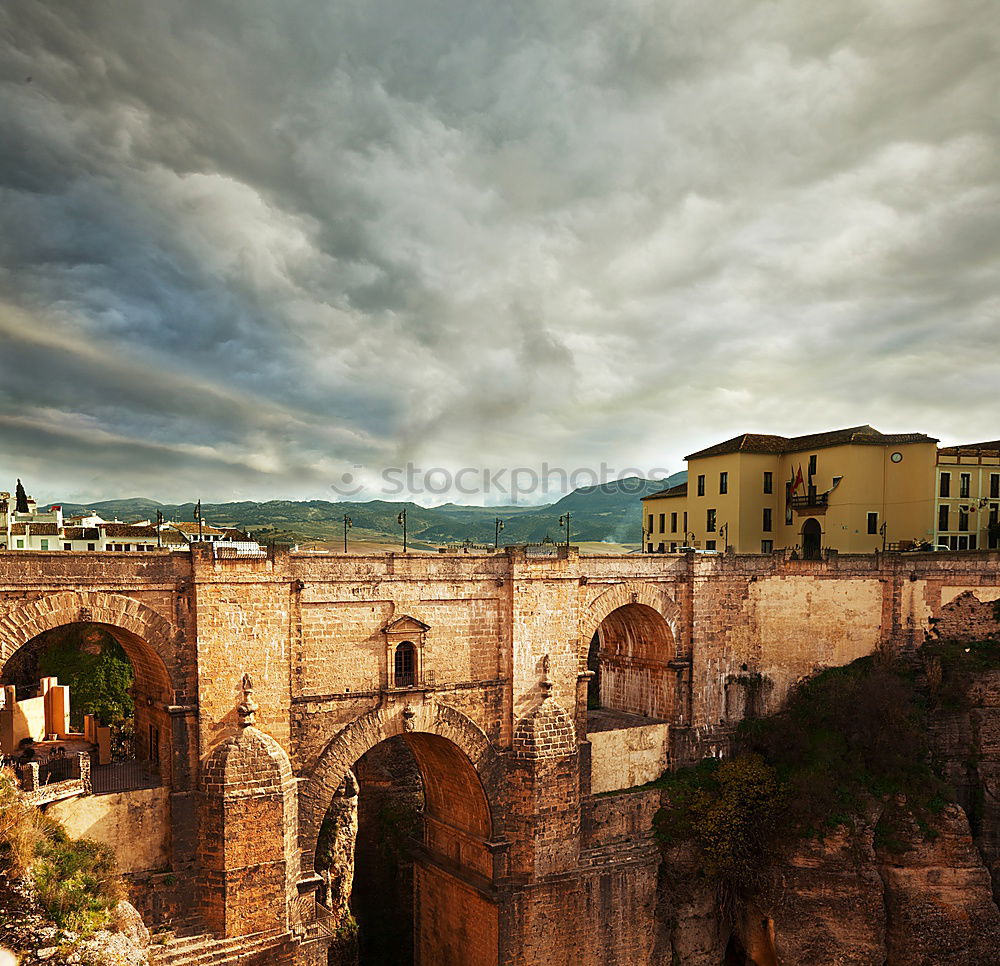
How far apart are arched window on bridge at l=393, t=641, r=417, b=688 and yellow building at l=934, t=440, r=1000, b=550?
82.9ft

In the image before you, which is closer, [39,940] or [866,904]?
[39,940]

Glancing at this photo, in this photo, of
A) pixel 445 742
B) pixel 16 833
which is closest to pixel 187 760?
pixel 16 833

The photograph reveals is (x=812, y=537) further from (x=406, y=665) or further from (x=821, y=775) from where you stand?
(x=406, y=665)

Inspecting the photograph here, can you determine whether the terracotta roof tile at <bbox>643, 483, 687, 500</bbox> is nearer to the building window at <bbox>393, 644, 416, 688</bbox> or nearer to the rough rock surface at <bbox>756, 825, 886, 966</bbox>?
the rough rock surface at <bbox>756, 825, 886, 966</bbox>

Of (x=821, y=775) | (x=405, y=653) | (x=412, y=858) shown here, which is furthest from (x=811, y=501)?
(x=412, y=858)

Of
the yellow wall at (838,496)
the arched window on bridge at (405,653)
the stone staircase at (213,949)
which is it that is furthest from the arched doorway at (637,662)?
the stone staircase at (213,949)

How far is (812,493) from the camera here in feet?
112

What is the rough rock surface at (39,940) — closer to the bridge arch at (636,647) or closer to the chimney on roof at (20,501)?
the bridge arch at (636,647)

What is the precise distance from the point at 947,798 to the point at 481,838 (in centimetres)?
1490

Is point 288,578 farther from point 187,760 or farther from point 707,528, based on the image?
point 707,528

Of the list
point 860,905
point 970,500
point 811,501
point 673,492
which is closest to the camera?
point 860,905

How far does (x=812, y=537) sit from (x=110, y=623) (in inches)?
1167

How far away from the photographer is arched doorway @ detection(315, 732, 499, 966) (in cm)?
2150

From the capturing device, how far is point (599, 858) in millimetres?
21859
